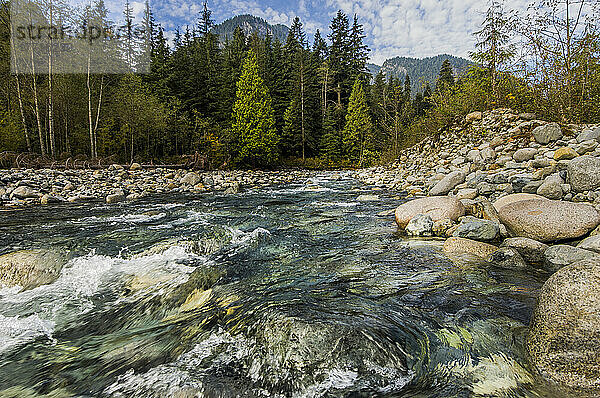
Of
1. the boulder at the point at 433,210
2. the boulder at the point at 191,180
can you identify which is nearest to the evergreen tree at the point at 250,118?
the boulder at the point at 191,180

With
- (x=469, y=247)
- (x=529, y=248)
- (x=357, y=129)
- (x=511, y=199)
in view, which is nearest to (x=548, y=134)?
(x=511, y=199)

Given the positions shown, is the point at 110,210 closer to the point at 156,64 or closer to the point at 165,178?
the point at 165,178

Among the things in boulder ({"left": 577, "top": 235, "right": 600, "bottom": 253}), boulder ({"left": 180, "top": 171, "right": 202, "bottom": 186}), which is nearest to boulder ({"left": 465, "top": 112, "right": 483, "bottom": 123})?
boulder ({"left": 577, "top": 235, "right": 600, "bottom": 253})

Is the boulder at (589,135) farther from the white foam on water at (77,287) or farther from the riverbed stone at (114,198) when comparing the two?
the riverbed stone at (114,198)

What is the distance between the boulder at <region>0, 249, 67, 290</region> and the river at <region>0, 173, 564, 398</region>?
0.14 metres

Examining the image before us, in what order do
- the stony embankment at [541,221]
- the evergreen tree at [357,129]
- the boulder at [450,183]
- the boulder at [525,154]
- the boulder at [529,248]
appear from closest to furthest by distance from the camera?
the stony embankment at [541,221] < the boulder at [529,248] < the boulder at [525,154] < the boulder at [450,183] < the evergreen tree at [357,129]

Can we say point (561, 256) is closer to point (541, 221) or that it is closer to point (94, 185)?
point (541, 221)

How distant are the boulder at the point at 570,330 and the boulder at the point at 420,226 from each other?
125 inches

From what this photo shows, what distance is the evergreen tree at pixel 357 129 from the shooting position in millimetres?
29219

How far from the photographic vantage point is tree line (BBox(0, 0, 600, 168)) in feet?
32.0

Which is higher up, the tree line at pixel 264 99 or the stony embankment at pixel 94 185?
the tree line at pixel 264 99

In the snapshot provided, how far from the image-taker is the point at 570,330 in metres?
2.10

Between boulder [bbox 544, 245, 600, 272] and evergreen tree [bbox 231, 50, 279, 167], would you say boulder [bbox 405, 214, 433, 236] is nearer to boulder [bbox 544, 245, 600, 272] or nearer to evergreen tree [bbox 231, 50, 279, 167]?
boulder [bbox 544, 245, 600, 272]

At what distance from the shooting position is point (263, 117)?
2269 centimetres
